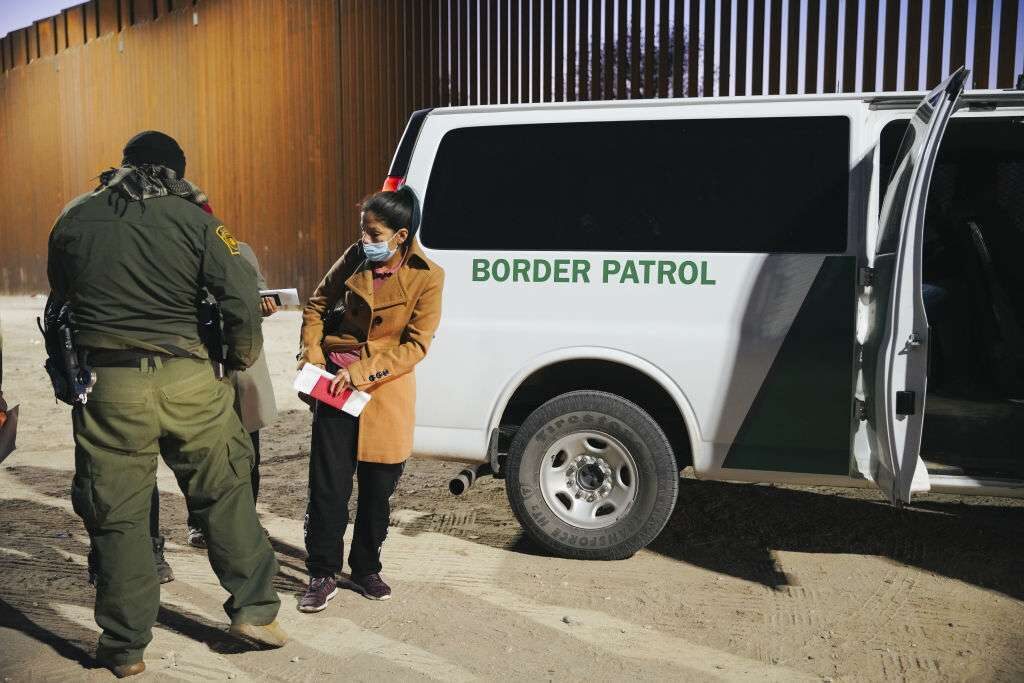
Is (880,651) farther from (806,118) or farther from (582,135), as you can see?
(582,135)

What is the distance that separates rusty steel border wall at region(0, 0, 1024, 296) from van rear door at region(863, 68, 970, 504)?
5.92 meters

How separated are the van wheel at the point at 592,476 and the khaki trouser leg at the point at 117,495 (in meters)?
1.80

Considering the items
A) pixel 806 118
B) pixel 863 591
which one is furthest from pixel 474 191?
pixel 863 591

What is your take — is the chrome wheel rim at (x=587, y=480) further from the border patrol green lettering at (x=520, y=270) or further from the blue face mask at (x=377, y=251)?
the blue face mask at (x=377, y=251)

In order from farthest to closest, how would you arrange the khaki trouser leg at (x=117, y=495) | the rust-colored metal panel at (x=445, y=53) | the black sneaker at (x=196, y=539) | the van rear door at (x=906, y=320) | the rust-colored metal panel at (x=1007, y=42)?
1. the rust-colored metal panel at (x=445, y=53)
2. the rust-colored metal panel at (x=1007, y=42)
3. the black sneaker at (x=196, y=539)
4. the van rear door at (x=906, y=320)
5. the khaki trouser leg at (x=117, y=495)

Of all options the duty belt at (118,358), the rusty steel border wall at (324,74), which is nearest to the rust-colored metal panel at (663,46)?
the rusty steel border wall at (324,74)

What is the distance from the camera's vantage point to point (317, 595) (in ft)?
13.1

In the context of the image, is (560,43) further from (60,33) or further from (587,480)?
(60,33)

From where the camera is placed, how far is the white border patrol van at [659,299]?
167 inches

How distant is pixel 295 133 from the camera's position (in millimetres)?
14461

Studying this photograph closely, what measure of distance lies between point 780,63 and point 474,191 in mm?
6434

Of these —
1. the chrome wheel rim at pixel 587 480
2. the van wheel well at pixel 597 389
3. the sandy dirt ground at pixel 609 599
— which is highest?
the van wheel well at pixel 597 389

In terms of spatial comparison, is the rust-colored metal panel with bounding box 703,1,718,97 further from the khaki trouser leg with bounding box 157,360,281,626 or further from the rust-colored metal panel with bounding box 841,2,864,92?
the khaki trouser leg with bounding box 157,360,281,626

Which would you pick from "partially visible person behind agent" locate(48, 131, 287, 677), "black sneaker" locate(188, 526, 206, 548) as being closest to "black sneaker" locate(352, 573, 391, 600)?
"partially visible person behind agent" locate(48, 131, 287, 677)
